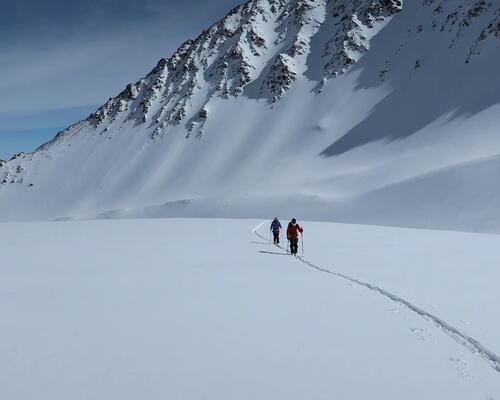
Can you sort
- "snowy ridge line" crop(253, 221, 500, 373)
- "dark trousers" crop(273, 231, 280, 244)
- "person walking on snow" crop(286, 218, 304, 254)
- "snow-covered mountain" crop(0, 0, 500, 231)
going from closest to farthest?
"snowy ridge line" crop(253, 221, 500, 373) < "person walking on snow" crop(286, 218, 304, 254) < "dark trousers" crop(273, 231, 280, 244) < "snow-covered mountain" crop(0, 0, 500, 231)

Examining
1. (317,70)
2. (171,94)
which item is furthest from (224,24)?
(317,70)

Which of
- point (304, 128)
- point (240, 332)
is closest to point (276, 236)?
point (240, 332)

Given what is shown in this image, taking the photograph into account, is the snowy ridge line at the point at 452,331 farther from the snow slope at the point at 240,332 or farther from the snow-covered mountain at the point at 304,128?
the snow-covered mountain at the point at 304,128

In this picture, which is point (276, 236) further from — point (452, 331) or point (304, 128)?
point (304, 128)

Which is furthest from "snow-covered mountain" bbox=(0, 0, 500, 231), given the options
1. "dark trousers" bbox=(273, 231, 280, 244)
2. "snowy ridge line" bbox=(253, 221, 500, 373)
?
"snowy ridge line" bbox=(253, 221, 500, 373)

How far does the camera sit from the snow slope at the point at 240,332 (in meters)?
6.30

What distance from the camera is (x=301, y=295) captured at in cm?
1153

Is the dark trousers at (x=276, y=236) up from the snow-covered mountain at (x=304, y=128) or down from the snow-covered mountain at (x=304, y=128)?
down

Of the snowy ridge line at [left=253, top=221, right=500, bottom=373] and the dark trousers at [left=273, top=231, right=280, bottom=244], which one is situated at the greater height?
the dark trousers at [left=273, top=231, right=280, bottom=244]

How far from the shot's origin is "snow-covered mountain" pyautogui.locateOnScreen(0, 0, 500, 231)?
76750 millimetres

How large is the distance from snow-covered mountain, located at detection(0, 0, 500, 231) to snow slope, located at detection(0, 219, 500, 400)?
45.3 metres

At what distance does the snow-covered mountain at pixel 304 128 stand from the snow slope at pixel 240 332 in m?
45.3

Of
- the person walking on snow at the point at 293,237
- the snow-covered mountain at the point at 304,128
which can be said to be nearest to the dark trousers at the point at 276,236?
the person walking on snow at the point at 293,237

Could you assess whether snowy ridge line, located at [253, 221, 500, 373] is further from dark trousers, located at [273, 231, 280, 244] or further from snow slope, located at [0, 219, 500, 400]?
dark trousers, located at [273, 231, 280, 244]
